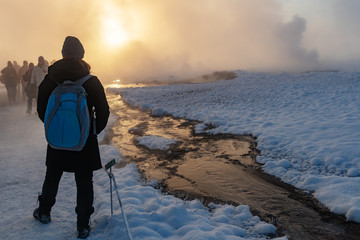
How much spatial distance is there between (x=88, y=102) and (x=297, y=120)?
325 inches

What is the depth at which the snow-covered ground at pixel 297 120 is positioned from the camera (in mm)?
5797

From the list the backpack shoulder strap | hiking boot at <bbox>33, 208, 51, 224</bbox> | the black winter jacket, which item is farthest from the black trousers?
the backpack shoulder strap

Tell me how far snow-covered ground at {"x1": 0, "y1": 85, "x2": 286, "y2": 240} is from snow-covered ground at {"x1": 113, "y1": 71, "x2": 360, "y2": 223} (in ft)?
6.39

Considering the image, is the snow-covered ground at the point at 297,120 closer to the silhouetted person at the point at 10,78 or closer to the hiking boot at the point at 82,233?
the hiking boot at the point at 82,233

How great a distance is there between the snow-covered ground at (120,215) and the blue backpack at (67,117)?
137 cm

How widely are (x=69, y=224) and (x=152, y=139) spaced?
5105 mm

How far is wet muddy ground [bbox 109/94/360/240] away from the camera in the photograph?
4473 mm

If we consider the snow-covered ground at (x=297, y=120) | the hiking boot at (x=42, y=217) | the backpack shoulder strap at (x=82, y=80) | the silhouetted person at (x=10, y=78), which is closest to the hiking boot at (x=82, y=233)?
the hiking boot at (x=42, y=217)

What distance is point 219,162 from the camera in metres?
7.19

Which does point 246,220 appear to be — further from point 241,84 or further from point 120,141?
point 241,84

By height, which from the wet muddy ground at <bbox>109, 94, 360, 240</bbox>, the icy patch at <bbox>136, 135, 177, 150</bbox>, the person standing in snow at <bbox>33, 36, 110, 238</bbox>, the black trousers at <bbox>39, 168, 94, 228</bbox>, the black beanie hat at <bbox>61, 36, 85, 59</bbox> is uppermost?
the black beanie hat at <bbox>61, 36, 85, 59</bbox>

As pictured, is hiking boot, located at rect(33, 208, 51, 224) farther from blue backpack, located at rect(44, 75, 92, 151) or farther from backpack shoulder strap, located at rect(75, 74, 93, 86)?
backpack shoulder strap, located at rect(75, 74, 93, 86)

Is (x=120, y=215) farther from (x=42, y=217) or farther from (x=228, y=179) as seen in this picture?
(x=228, y=179)

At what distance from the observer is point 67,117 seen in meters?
3.17
